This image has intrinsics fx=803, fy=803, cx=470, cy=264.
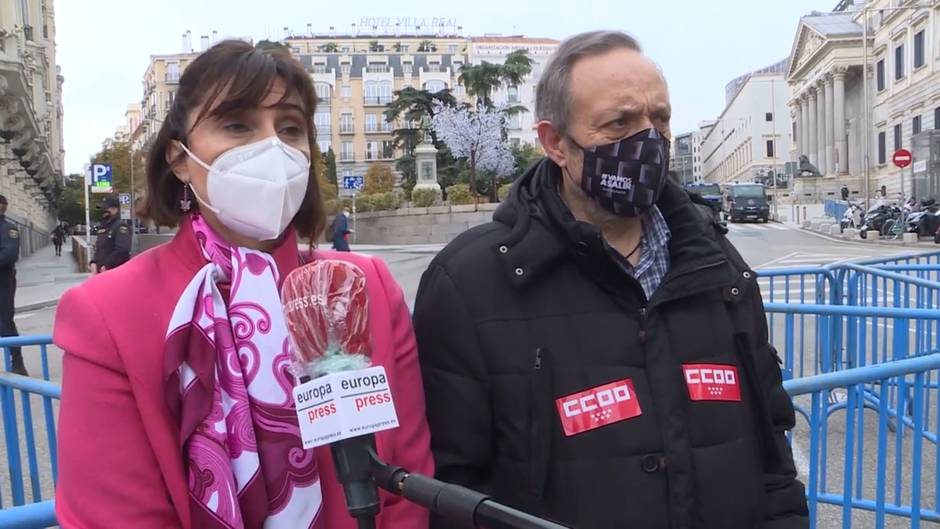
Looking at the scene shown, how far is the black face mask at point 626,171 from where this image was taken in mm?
1912

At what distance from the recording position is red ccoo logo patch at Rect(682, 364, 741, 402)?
1.82 metres

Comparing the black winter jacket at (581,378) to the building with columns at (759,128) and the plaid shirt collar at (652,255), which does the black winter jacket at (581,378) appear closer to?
the plaid shirt collar at (652,255)

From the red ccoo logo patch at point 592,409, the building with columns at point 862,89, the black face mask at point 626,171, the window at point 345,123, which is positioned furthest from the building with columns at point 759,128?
the red ccoo logo patch at point 592,409

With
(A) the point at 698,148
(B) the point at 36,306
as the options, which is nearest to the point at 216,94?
(B) the point at 36,306

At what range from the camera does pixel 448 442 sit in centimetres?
179

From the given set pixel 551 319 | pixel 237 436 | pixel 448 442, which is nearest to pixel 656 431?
pixel 551 319

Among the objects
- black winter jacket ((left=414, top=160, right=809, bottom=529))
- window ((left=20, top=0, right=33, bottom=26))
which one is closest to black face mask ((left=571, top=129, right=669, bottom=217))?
black winter jacket ((left=414, top=160, right=809, bottom=529))

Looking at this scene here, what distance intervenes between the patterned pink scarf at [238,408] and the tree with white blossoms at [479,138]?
150 ft

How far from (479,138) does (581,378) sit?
47.5m

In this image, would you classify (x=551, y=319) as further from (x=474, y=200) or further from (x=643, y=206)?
(x=474, y=200)

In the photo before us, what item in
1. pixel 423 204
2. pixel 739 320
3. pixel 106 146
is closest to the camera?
pixel 739 320

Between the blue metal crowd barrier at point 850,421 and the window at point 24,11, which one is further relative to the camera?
the window at point 24,11

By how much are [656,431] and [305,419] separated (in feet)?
2.94

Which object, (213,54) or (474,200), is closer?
(213,54)
